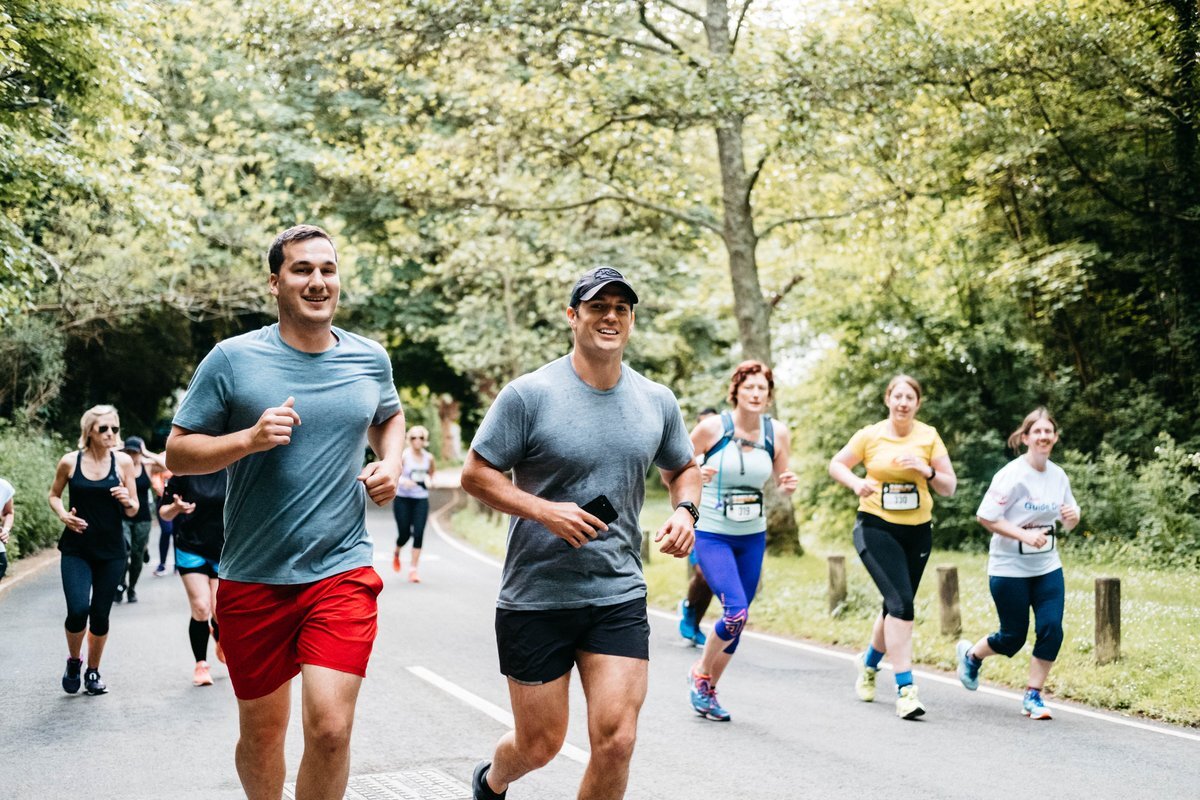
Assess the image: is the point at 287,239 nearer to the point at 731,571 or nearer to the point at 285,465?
the point at 285,465

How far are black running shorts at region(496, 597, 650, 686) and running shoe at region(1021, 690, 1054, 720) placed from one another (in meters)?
4.26

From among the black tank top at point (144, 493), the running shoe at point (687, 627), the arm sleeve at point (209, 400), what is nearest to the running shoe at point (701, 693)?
the running shoe at point (687, 627)

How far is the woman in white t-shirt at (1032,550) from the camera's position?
743 cm

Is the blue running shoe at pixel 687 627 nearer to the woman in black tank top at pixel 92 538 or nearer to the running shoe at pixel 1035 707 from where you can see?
the running shoe at pixel 1035 707

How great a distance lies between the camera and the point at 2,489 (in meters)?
7.36

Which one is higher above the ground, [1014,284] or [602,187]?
[602,187]

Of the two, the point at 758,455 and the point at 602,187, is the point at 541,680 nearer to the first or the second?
the point at 758,455

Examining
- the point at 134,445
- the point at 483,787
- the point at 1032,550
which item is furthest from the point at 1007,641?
the point at 134,445

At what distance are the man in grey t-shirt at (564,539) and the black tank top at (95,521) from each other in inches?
185

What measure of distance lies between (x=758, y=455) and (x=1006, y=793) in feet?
8.26

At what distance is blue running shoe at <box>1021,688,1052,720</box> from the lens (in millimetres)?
7418

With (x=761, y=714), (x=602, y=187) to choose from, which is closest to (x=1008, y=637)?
(x=761, y=714)

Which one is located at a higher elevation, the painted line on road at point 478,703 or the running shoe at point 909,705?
the running shoe at point 909,705

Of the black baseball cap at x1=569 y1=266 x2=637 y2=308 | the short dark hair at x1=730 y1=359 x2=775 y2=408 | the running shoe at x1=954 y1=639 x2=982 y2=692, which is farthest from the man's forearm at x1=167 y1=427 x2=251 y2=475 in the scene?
the running shoe at x1=954 y1=639 x2=982 y2=692
